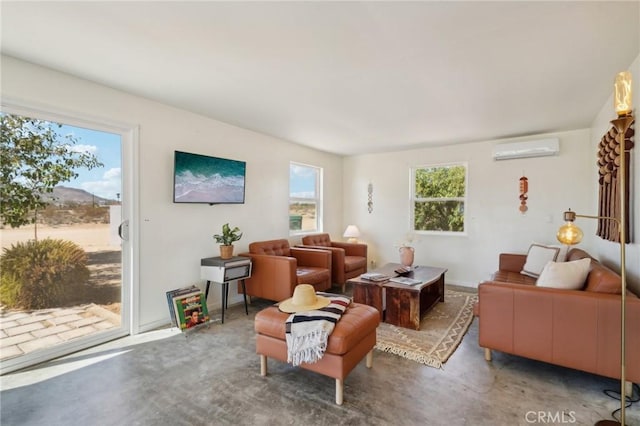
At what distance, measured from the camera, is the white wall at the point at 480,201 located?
13.9ft

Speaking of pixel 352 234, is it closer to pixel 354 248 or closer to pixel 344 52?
pixel 354 248

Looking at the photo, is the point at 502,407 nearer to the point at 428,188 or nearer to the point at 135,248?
the point at 135,248

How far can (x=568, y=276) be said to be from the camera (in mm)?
2256

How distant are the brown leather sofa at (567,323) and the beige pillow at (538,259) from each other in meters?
1.24

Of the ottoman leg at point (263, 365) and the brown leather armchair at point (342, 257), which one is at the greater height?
the brown leather armchair at point (342, 257)

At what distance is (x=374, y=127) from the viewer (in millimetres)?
4070

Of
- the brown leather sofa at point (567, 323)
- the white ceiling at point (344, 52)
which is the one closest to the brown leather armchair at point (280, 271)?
the white ceiling at point (344, 52)

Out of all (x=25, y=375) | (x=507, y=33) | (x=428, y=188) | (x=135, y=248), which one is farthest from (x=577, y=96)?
(x=25, y=375)

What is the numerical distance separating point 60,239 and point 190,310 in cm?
131

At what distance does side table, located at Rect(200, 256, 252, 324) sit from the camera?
3.35 m

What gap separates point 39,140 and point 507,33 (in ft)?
11.9

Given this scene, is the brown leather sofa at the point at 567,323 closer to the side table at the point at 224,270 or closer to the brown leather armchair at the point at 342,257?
the brown leather armchair at the point at 342,257

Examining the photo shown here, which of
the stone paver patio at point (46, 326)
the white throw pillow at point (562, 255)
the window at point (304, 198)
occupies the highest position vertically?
the window at point (304, 198)

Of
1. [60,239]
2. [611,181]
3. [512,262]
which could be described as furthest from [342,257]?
[60,239]
